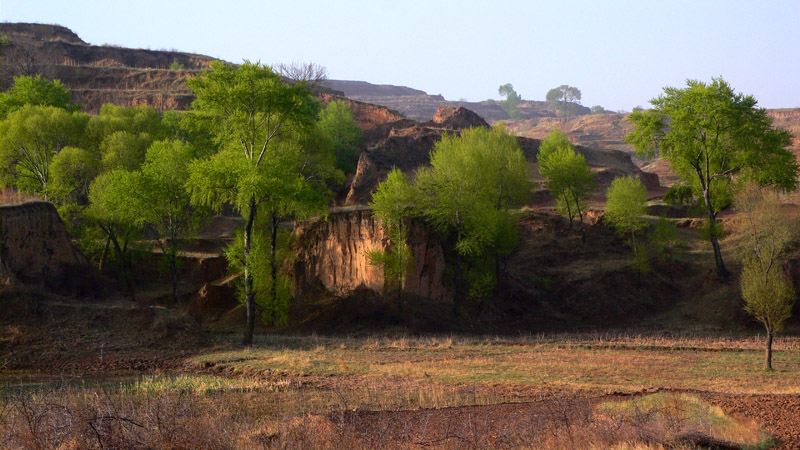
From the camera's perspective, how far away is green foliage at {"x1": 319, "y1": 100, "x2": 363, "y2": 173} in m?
66.0

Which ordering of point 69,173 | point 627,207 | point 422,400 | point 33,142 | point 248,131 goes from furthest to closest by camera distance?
point 627,207
point 33,142
point 69,173
point 248,131
point 422,400

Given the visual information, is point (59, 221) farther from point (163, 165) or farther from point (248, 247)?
point (248, 247)

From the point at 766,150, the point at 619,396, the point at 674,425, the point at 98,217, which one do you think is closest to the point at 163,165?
the point at 98,217

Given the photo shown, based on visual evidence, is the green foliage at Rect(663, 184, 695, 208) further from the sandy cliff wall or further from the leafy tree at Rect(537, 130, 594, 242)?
the sandy cliff wall

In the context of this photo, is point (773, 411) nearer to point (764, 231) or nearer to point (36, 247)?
point (764, 231)

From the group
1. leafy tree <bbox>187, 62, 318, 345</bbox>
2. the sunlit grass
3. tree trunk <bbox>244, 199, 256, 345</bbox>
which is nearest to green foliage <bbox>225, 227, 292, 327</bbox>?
tree trunk <bbox>244, 199, 256, 345</bbox>

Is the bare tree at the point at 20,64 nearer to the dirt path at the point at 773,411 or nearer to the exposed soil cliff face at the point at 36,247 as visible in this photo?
the exposed soil cliff face at the point at 36,247

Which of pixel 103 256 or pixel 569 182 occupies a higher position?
pixel 569 182

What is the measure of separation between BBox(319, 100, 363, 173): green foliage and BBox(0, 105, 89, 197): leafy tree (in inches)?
1084

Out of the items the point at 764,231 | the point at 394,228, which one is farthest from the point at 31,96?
the point at 764,231

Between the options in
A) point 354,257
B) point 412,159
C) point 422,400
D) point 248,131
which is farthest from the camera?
point 412,159

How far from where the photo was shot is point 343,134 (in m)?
68.8

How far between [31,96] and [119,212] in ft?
73.9

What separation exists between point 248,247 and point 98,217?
12.8 m
